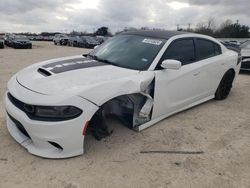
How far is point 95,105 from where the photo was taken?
2.98 meters

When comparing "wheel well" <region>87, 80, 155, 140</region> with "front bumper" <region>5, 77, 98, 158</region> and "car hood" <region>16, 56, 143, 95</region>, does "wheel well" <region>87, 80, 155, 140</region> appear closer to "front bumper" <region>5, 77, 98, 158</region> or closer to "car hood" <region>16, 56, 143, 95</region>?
"car hood" <region>16, 56, 143, 95</region>

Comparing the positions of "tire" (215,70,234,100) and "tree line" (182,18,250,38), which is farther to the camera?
"tree line" (182,18,250,38)

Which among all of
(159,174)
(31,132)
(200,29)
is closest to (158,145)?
(159,174)

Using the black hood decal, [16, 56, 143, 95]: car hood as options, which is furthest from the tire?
the black hood decal

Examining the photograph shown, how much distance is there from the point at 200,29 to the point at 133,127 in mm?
57094

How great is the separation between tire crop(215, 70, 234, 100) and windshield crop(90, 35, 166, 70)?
2136 millimetres

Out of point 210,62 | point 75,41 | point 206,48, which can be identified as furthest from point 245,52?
point 75,41

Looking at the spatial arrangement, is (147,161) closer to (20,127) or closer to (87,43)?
(20,127)

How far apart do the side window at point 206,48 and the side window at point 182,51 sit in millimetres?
215

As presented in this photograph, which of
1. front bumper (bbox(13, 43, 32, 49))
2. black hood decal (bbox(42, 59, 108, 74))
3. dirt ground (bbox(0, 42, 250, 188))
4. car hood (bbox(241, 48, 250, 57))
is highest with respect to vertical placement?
car hood (bbox(241, 48, 250, 57))

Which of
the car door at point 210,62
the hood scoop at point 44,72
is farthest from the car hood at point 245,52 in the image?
the hood scoop at point 44,72

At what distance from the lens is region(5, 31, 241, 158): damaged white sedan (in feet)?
9.34

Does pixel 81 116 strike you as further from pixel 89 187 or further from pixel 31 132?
pixel 89 187

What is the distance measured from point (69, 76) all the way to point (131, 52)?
126cm
